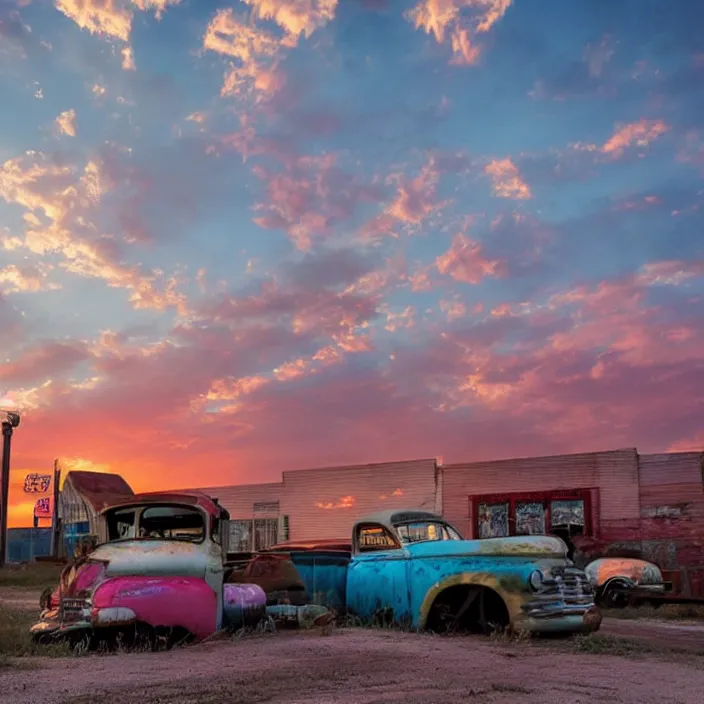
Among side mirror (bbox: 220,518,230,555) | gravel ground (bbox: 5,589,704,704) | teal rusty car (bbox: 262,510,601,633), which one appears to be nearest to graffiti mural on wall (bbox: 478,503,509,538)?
teal rusty car (bbox: 262,510,601,633)

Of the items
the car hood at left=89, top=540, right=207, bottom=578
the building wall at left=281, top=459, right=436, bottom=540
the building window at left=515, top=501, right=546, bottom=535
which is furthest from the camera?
the building wall at left=281, top=459, right=436, bottom=540

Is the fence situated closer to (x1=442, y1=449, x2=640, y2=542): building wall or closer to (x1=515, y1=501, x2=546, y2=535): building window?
(x1=442, y1=449, x2=640, y2=542): building wall

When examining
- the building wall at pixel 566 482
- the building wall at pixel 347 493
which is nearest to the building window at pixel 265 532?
the building wall at pixel 347 493

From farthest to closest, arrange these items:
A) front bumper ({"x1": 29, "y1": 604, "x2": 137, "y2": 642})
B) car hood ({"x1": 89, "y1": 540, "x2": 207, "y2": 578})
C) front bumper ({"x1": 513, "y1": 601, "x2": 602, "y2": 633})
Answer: front bumper ({"x1": 513, "y1": 601, "x2": 602, "y2": 633}) → car hood ({"x1": 89, "y1": 540, "x2": 207, "y2": 578}) → front bumper ({"x1": 29, "y1": 604, "x2": 137, "y2": 642})

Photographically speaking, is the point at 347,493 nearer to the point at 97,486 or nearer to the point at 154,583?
the point at 97,486

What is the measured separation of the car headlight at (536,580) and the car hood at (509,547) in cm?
25

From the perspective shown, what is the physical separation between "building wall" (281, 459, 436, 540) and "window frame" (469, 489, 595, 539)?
1.77 meters

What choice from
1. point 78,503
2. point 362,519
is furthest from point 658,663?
point 78,503

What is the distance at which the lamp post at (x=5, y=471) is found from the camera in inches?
1566

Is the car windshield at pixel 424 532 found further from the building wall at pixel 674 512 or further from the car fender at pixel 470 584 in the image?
the building wall at pixel 674 512

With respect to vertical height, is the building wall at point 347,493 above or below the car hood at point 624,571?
above

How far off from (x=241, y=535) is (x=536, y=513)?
43.3 ft

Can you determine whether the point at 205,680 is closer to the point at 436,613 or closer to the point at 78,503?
the point at 436,613

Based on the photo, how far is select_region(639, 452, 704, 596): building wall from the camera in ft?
79.3
